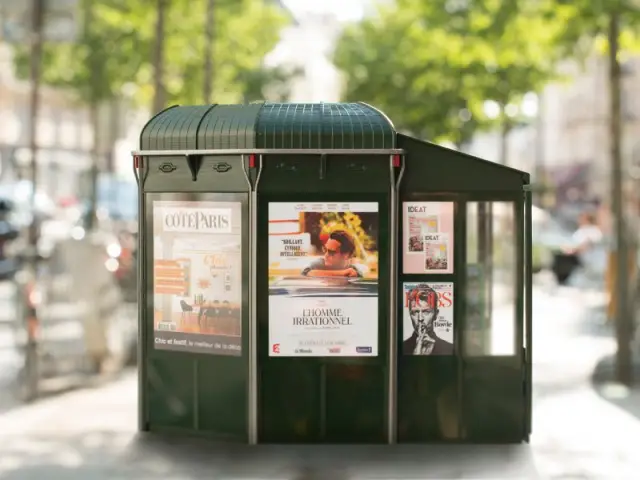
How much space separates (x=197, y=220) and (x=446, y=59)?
533 inches

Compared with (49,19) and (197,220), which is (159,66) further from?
(197,220)

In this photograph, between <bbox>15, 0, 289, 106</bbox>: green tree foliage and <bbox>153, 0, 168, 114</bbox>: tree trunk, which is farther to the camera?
<bbox>15, 0, 289, 106</bbox>: green tree foliage

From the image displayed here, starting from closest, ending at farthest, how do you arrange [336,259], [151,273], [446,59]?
1. [336,259]
2. [151,273]
3. [446,59]

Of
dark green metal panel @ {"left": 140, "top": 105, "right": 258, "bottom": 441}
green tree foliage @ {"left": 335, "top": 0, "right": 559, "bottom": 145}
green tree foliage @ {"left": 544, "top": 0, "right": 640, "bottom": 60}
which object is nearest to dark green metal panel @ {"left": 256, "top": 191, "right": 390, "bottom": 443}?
dark green metal panel @ {"left": 140, "top": 105, "right": 258, "bottom": 441}

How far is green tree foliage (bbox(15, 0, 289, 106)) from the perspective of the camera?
19.8 metres

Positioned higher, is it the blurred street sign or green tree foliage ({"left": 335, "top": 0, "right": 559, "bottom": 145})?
green tree foliage ({"left": 335, "top": 0, "right": 559, "bottom": 145})

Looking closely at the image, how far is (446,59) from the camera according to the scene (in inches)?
838

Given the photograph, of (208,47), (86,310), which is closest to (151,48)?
(208,47)

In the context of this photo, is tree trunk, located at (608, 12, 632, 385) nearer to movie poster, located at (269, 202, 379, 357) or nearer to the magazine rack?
the magazine rack

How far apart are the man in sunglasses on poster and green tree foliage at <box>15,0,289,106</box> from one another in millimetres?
9987

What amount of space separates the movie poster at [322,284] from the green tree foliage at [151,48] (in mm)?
9916

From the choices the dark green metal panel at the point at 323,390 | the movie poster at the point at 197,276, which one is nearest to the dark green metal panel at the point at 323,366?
the dark green metal panel at the point at 323,390

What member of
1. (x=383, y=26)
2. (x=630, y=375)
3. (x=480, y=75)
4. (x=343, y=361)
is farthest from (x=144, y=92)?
(x=343, y=361)

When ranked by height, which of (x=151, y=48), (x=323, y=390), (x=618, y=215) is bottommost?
(x=323, y=390)
